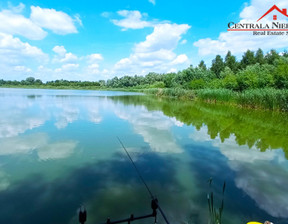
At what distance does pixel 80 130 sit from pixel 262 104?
1421 centimetres

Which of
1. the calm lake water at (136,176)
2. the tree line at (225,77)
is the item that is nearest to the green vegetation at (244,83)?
the tree line at (225,77)

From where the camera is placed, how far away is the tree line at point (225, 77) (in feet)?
63.7

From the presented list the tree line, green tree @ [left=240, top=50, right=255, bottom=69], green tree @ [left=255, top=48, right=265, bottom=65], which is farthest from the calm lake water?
green tree @ [left=240, top=50, right=255, bottom=69]

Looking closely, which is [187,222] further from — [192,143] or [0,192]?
[192,143]

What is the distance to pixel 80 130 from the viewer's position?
8148mm

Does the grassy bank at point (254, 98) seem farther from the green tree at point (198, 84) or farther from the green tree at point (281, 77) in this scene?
the green tree at point (198, 84)

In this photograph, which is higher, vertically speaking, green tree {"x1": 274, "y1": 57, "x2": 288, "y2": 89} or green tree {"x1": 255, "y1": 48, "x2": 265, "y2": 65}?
green tree {"x1": 255, "y1": 48, "x2": 265, "y2": 65}

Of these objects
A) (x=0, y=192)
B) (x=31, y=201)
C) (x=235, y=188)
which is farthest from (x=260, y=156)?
(x=0, y=192)

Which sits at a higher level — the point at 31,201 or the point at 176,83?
the point at 176,83

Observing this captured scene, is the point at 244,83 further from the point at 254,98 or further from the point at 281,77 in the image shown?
the point at 254,98

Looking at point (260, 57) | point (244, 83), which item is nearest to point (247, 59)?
point (260, 57)

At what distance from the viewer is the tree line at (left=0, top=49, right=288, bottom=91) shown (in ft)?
63.7

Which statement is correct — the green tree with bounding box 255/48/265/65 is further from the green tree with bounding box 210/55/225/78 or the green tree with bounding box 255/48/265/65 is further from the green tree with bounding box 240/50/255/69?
the green tree with bounding box 210/55/225/78

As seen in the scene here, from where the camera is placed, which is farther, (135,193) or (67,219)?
(135,193)
